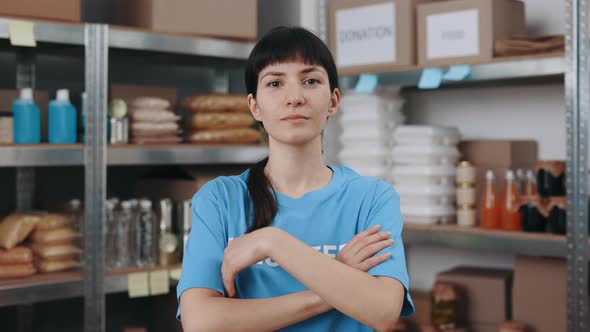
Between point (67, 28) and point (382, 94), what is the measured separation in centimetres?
129

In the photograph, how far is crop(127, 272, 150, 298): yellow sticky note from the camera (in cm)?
263

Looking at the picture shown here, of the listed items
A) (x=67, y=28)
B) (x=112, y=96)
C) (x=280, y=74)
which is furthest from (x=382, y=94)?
(x=280, y=74)

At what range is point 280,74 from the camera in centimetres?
133

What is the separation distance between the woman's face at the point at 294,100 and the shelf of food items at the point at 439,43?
4.62 feet

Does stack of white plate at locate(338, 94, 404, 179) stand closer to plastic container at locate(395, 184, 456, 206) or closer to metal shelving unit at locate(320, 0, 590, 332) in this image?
plastic container at locate(395, 184, 456, 206)

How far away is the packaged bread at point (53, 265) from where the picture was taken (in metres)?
2.53

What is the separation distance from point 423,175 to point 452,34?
556 millimetres

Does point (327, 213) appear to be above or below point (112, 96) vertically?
below

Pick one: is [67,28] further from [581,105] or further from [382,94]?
[581,105]

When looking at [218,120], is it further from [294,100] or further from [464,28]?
[294,100]

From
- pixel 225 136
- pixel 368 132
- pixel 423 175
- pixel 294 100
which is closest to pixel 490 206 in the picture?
pixel 423 175

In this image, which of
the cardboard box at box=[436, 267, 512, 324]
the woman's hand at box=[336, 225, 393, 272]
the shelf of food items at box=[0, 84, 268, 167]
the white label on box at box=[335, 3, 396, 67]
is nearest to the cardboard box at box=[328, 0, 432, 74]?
the white label on box at box=[335, 3, 396, 67]

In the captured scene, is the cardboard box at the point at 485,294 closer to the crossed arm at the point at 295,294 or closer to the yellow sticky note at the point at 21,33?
the crossed arm at the point at 295,294

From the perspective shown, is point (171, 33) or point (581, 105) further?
point (171, 33)
